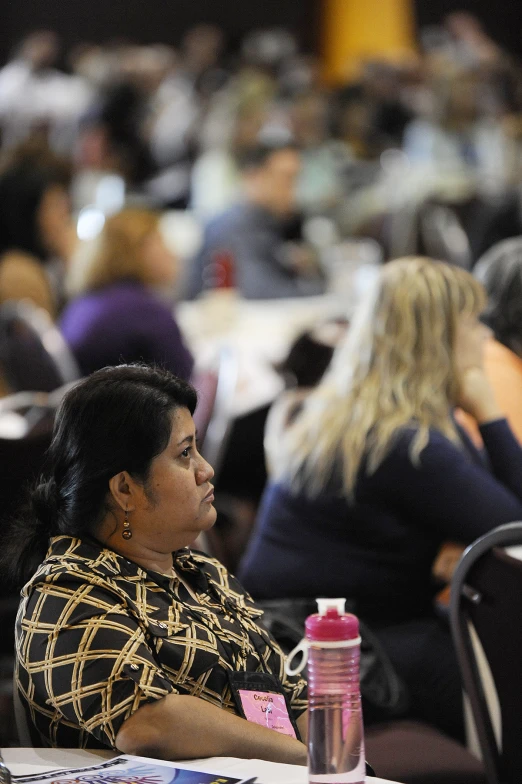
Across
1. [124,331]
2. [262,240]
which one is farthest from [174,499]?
[262,240]

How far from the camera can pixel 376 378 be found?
94.0 inches

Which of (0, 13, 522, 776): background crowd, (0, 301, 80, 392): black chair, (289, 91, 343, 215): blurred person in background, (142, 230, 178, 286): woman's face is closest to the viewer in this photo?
(0, 13, 522, 776): background crowd

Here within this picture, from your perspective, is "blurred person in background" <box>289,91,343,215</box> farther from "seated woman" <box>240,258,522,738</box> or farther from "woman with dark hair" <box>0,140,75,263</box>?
"seated woman" <box>240,258,522,738</box>

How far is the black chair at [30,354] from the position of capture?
3.88 meters

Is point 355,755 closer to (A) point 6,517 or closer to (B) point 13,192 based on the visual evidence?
(A) point 6,517

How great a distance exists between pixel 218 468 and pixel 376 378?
1.29 metres

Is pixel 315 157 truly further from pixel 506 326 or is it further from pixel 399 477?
pixel 399 477

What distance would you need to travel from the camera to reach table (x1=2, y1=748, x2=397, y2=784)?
1.24 m

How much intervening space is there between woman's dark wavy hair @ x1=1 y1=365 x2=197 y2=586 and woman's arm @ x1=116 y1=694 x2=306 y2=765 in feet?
0.90

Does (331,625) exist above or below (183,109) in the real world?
below

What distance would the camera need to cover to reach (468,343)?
2463 millimetres

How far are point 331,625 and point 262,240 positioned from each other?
5.01 meters

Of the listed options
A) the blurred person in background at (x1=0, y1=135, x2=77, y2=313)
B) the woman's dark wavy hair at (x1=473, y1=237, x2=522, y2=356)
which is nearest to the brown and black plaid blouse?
the woman's dark wavy hair at (x1=473, y1=237, x2=522, y2=356)

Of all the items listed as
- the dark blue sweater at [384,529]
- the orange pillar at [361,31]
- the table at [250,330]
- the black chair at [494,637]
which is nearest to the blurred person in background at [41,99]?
the table at [250,330]
